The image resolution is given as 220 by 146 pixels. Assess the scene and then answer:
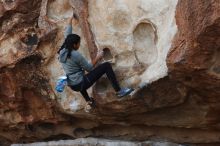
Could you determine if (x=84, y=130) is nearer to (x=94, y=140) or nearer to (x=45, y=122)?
(x=45, y=122)

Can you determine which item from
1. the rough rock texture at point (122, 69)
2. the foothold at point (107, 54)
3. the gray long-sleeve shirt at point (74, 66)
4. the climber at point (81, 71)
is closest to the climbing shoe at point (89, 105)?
the rough rock texture at point (122, 69)

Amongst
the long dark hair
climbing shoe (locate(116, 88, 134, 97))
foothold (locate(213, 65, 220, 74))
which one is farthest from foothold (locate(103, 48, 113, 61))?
foothold (locate(213, 65, 220, 74))

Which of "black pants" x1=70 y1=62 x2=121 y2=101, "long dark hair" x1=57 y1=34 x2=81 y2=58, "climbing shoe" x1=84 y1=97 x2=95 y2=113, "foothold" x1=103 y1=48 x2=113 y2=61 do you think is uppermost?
"long dark hair" x1=57 y1=34 x2=81 y2=58

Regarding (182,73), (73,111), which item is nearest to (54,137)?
(73,111)

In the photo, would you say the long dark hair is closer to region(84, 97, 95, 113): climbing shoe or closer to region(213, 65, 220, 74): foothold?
region(84, 97, 95, 113): climbing shoe

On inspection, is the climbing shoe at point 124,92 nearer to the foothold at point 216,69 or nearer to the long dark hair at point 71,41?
the long dark hair at point 71,41

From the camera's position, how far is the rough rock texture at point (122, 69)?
21.9 feet

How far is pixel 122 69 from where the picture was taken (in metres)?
7.88

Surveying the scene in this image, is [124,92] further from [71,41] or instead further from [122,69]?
[71,41]

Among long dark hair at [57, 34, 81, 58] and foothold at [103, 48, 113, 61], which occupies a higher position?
long dark hair at [57, 34, 81, 58]

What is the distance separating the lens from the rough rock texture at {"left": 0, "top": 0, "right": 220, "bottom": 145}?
668 centimetres

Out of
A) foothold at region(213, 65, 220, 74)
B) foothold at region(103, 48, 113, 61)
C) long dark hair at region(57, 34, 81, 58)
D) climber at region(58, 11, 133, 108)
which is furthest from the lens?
foothold at region(103, 48, 113, 61)

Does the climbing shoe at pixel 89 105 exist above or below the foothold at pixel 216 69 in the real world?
below

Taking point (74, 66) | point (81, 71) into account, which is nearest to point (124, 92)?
point (81, 71)
